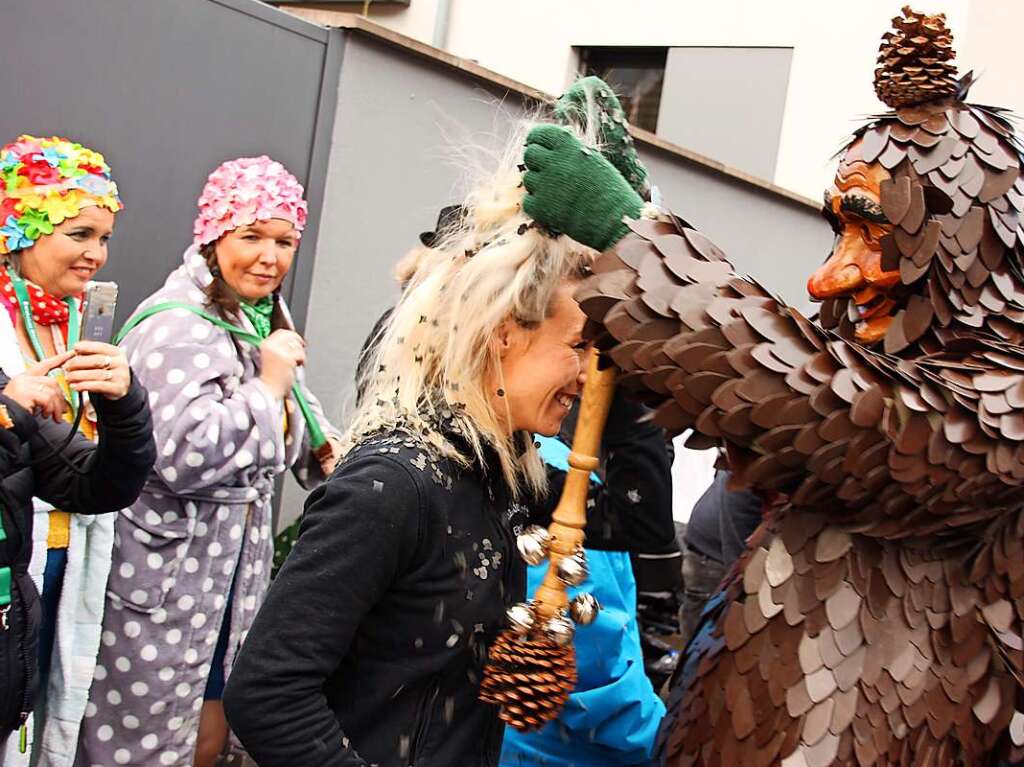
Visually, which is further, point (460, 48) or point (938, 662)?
point (460, 48)

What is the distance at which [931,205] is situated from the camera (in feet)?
4.83

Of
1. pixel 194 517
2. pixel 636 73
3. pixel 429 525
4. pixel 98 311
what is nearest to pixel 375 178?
pixel 194 517

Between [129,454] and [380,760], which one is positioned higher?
[129,454]

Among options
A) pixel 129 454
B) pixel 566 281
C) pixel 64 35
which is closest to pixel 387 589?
pixel 566 281

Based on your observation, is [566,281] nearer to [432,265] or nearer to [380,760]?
[432,265]

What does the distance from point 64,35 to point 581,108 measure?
2.60 meters

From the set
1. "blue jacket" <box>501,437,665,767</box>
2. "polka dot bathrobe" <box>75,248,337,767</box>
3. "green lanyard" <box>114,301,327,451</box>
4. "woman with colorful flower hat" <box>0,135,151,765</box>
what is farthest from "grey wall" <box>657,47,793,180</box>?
"blue jacket" <box>501,437,665,767</box>

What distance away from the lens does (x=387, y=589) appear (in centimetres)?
149

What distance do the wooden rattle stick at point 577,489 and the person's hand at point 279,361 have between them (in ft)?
5.64

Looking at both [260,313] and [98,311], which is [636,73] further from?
[98,311]

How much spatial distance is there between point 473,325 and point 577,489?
0.29m

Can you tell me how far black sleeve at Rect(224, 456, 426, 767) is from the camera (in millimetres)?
1406

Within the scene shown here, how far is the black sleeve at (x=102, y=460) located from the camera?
95.1 inches

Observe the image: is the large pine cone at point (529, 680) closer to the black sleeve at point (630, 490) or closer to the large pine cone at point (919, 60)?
the black sleeve at point (630, 490)
